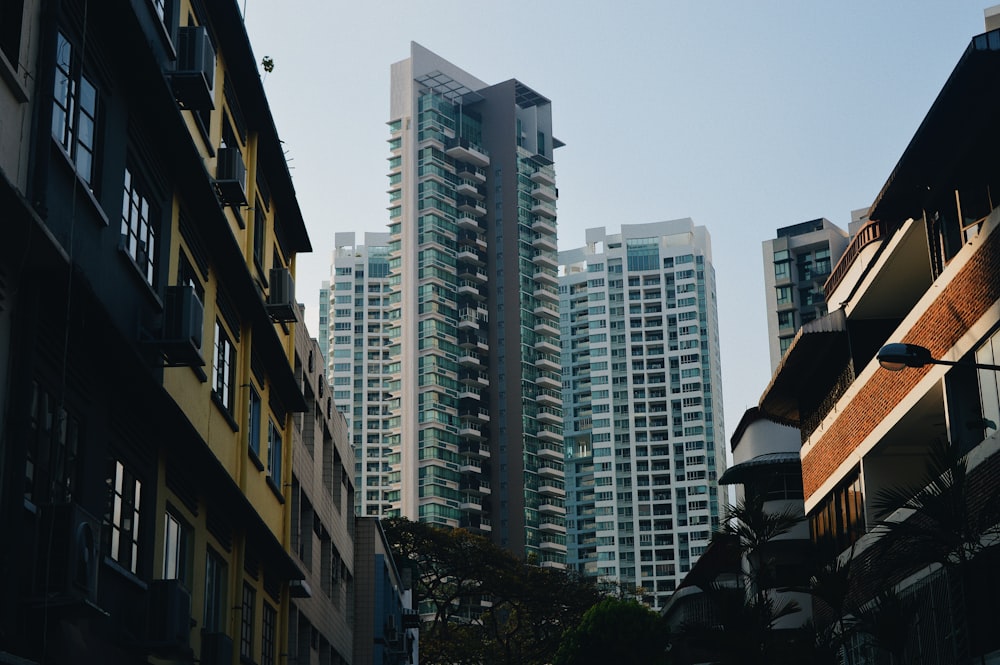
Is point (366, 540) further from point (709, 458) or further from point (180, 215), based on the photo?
point (709, 458)

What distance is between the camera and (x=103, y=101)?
50.7 feet

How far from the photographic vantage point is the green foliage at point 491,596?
69.4m

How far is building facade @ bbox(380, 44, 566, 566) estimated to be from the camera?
415ft

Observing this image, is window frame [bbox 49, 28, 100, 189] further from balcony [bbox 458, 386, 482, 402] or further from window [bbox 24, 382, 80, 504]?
balcony [bbox 458, 386, 482, 402]

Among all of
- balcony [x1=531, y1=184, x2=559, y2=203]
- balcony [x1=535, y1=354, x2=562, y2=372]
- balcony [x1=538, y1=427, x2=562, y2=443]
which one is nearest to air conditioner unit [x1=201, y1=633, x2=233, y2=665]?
balcony [x1=538, y1=427, x2=562, y2=443]

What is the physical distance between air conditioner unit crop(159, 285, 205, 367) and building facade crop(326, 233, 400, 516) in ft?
473

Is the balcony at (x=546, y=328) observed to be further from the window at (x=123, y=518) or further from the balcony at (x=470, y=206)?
the window at (x=123, y=518)

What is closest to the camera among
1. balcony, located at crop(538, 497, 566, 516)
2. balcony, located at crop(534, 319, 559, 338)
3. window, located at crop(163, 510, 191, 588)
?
window, located at crop(163, 510, 191, 588)

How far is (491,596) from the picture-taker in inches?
2800

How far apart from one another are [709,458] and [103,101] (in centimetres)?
15712

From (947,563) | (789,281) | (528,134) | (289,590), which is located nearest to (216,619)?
(289,590)

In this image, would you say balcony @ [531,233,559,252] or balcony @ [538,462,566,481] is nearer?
balcony @ [538,462,566,481]

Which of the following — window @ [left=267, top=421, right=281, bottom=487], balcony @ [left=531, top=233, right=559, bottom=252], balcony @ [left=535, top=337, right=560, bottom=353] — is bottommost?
window @ [left=267, top=421, right=281, bottom=487]

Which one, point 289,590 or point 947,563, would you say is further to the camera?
point 289,590
